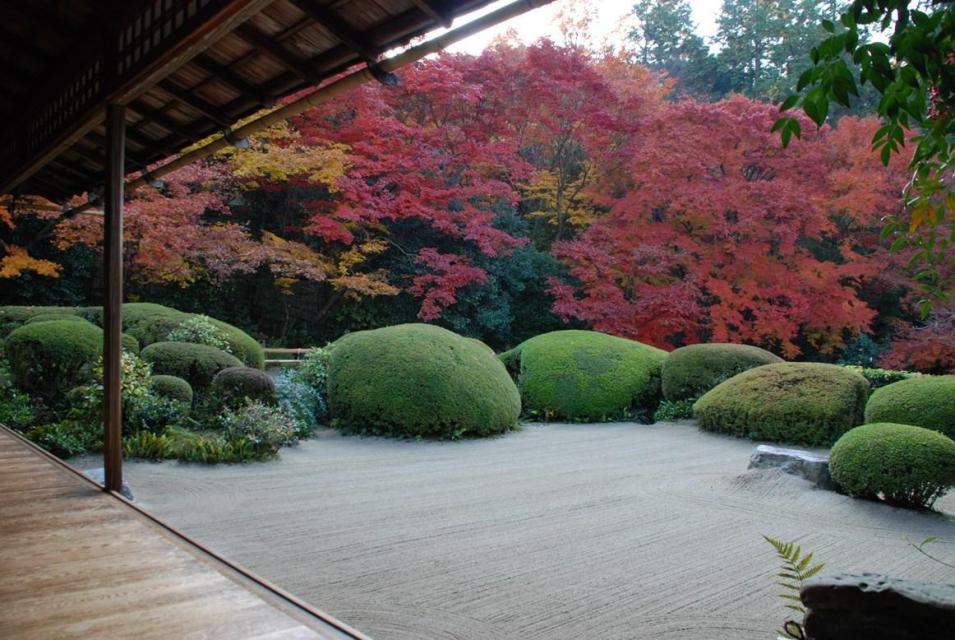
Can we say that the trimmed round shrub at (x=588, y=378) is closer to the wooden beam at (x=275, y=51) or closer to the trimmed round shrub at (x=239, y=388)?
the trimmed round shrub at (x=239, y=388)

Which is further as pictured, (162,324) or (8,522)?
(162,324)

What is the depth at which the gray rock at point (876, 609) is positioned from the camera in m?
2.10

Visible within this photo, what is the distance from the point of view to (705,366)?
10844 mm

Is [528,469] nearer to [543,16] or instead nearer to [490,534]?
[490,534]

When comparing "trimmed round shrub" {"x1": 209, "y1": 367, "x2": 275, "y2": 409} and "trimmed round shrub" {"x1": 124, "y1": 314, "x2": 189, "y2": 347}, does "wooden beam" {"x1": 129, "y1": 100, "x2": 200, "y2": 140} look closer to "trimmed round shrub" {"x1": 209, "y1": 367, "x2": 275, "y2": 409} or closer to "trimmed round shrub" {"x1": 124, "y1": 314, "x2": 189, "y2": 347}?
"trimmed round shrub" {"x1": 209, "y1": 367, "x2": 275, "y2": 409}

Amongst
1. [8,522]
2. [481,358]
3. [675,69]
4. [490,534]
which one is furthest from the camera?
[675,69]

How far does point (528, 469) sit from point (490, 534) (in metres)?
2.48

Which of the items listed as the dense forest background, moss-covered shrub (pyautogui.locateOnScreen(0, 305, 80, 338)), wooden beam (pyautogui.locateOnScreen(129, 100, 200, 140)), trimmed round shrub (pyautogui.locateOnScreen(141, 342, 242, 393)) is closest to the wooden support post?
wooden beam (pyautogui.locateOnScreen(129, 100, 200, 140))

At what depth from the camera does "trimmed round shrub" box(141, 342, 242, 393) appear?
853 centimetres

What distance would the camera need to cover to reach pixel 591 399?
11148 millimetres

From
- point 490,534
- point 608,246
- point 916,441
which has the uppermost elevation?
point 608,246

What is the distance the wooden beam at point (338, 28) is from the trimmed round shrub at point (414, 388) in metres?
6.04

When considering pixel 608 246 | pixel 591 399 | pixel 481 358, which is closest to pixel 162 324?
pixel 481 358

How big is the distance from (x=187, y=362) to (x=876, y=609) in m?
8.19
